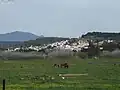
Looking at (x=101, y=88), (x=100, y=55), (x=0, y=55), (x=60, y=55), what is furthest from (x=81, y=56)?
(x=101, y=88)

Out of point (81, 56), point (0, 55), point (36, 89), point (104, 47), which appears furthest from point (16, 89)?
point (104, 47)

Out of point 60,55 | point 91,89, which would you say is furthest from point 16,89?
point 60,55

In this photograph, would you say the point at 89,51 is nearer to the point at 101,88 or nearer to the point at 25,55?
the point at 25,55

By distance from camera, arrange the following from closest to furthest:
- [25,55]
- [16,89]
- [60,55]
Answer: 1. [16,89]
2. [60,55]
3. [25,55]

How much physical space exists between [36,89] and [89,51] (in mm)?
111752

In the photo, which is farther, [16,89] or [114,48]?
[114,48]

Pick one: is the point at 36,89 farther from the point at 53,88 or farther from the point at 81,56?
the point at 81,56

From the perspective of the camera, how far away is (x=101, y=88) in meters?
35.5

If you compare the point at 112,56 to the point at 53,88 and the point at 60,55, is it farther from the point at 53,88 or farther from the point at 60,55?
the point at 53,88

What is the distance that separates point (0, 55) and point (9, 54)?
11.1 feet

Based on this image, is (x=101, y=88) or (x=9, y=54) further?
(x=9, y=54)

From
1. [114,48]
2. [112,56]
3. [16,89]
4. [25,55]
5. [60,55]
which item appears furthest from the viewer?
[114,48]

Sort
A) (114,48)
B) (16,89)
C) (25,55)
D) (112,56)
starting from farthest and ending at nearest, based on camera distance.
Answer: (114,48) < (25,55) < (112,56) < (16,89)

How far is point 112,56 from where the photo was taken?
13200 cm
